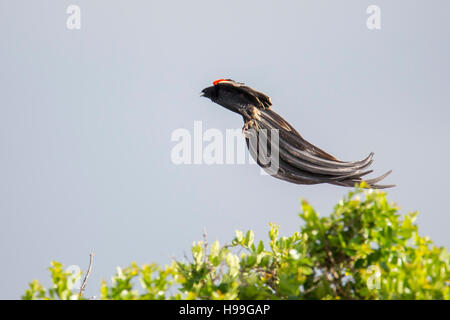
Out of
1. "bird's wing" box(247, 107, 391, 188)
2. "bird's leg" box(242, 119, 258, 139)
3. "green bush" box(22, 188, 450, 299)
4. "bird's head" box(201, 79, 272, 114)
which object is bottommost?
"green bush" box(22, 188, 450, 299)

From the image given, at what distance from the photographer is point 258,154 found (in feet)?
24.2

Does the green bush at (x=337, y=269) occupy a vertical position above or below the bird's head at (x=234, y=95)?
below

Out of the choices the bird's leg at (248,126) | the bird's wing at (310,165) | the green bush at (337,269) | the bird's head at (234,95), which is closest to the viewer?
the green bush at (337,269)

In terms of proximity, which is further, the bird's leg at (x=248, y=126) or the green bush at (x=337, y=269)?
the bird's leg at (x=248, y=126)

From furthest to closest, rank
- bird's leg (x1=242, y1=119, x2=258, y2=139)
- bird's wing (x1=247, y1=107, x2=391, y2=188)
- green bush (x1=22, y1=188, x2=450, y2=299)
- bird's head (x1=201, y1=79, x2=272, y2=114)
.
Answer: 1. bird's head (x1=201, y1=79, x2=272, y2=114)
2. bird's leg (x1=242, y1=119, x2=258, y2=139)
3. bird's wing (x1=247, y1=107, x2=391, y2=188)
4. green bush (x1=22, y1=188, x2=450, y2=299)

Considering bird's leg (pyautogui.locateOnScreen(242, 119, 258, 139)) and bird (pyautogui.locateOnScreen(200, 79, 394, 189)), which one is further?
bird's leg (pyautogui.locateOnScreen(242, 119, 258, 139))

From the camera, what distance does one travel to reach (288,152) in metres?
7.29

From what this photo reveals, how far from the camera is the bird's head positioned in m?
7.81

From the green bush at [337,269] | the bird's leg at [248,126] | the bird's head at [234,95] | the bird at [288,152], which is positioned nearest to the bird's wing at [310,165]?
the bird at [288,152]

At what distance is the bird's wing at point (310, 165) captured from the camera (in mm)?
7055

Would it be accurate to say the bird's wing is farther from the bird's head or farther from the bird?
the bird's head

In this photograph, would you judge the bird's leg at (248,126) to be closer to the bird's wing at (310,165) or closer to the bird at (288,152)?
the bird at (288,152)

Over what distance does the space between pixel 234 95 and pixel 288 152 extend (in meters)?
1.38

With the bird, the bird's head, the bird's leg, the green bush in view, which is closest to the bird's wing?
the bird
